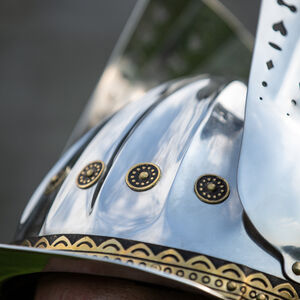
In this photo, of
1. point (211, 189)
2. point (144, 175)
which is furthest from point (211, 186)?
point (144, 175)

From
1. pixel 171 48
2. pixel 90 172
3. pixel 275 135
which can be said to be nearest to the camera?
pixel 275 135

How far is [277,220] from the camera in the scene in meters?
0.96

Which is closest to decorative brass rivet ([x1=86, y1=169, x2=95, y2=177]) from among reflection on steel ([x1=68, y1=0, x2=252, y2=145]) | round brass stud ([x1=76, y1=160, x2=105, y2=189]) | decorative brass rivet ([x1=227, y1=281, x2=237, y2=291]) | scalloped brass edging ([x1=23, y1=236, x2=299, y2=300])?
round brass stud ([x1=76, y1=160, x2=105, y2=189])

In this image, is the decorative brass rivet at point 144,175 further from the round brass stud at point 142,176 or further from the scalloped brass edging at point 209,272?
the scalloped brass edging at point 209,272

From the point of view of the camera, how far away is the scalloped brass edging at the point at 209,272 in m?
0.92

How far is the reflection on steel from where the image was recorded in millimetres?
1861

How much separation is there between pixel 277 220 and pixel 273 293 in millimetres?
101

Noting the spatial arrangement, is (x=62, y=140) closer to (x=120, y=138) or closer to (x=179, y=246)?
(x=120, y=138)

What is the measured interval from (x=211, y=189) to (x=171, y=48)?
979 millimetres

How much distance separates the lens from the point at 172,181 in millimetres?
1035

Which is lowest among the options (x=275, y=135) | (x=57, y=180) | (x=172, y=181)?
(x=57, y=180)

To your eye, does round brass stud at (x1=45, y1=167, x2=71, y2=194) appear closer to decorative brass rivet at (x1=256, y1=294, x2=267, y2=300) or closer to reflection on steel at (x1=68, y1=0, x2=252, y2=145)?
decorative brass rivet at (x1=256, y1=294, x2=267, y2=300)

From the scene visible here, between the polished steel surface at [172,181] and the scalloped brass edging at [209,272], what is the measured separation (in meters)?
0.02

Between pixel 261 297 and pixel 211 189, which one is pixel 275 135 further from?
pixel 261 297
